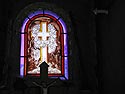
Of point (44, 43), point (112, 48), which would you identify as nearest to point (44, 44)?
point (44, 43)

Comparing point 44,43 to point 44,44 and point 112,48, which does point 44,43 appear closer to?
point 44,44

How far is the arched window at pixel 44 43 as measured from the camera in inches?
221

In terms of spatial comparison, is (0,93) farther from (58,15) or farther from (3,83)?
(58,15)

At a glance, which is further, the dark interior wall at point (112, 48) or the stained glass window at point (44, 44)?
the stained glass window at point (44, 44)

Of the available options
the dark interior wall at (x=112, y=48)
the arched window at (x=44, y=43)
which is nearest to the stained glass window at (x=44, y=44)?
the arched window at (x=44, y=43)

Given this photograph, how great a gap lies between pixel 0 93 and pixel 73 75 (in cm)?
158

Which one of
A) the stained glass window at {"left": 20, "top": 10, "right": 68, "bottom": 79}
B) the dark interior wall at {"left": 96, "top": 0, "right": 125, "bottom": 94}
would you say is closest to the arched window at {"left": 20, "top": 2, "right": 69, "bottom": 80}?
the stained glass window at {"left": 20, "top": 10, "right": 68, "bottom": 79}

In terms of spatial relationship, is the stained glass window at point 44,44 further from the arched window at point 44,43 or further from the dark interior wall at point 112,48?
the dark interior wall at point 112,48

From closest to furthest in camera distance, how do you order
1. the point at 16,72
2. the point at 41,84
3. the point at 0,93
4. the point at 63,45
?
the point at 41,84
the point at 0,93
the point at 16,72
the point at 63,45

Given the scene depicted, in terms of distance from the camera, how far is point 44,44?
575 centimetres

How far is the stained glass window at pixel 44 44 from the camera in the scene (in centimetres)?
561

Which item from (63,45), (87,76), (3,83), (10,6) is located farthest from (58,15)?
(3,83)

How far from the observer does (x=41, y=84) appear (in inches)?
186

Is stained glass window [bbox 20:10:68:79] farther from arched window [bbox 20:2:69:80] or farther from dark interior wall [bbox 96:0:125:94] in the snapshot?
dark interior wall [bbox 96:0:125:94]
